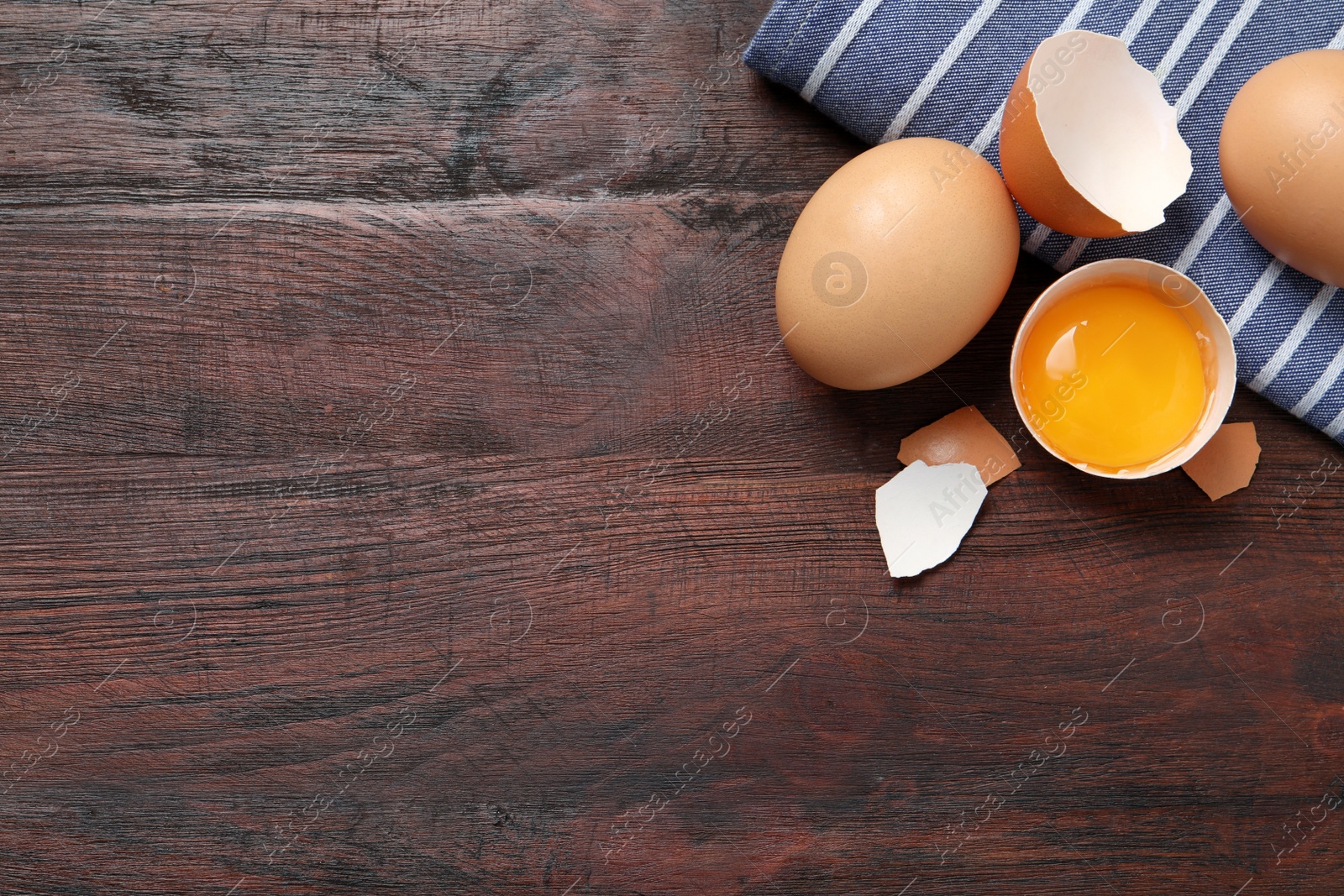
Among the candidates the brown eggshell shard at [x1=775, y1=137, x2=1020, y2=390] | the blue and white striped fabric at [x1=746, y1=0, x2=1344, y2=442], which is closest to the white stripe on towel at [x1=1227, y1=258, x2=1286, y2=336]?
the blue and white striped fabric at [x1=746, y1=0, x2=1344, y2=442]

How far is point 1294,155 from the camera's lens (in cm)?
56

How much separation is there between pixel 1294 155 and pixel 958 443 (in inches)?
11.9

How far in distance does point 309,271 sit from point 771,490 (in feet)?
1.46

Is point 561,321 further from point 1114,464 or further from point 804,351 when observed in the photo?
point 1114,464

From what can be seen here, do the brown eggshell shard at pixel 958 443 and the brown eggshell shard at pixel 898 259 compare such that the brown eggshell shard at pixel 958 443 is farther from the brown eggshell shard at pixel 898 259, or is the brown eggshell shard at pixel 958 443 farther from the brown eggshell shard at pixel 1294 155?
the brown eggshell shard at pixel 1294 155

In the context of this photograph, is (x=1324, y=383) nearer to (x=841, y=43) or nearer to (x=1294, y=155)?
(x=1294, y=155)

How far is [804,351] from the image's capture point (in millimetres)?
609

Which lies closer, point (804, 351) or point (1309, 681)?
point (804, 351)

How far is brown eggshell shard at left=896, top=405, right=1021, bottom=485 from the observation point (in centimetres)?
70

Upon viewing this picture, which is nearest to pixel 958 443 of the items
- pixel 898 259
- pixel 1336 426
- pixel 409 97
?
pixel 898 259

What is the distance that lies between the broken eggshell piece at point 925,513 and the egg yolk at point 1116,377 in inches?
3.3

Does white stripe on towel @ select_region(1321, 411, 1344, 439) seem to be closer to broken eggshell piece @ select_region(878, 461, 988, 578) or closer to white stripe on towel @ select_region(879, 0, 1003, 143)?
broken eggshell piece @ select_region(878, 461, 988, 578)

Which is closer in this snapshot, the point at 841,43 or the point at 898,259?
the point at 898,259

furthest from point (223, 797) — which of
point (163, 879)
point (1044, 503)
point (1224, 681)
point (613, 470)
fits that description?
point (1224, 681)
